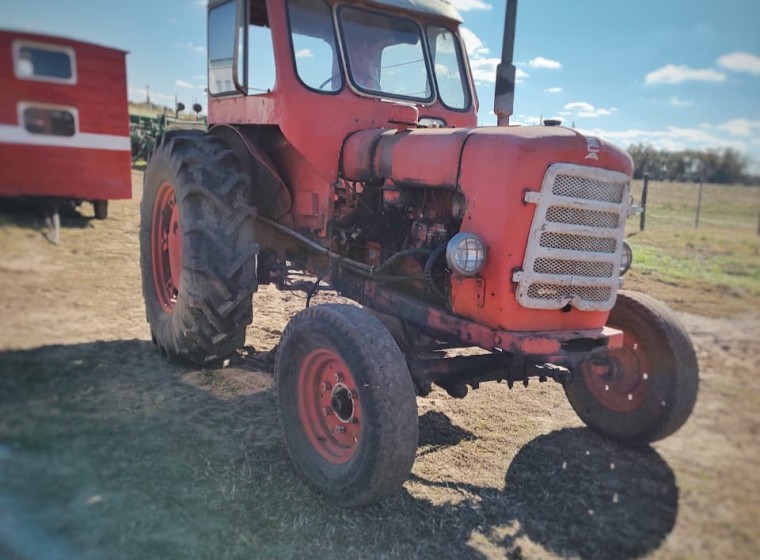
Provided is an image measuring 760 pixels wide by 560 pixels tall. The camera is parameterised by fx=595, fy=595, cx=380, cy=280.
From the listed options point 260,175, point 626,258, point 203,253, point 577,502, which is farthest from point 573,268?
point 260,175

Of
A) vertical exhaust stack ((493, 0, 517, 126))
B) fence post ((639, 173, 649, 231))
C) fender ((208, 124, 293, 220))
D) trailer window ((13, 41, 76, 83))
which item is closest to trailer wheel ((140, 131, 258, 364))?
fender ((208, 124, 293, 220))

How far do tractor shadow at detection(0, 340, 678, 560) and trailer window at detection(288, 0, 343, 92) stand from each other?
78.6 inches

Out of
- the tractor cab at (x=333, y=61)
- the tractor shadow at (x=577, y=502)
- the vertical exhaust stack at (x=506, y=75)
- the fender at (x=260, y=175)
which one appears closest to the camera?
the tractor shadow at (x=577, y=502)

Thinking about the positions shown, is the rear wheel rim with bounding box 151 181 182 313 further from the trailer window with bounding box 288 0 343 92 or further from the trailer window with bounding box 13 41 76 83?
the trailer window with bounding box 13 41 76 83

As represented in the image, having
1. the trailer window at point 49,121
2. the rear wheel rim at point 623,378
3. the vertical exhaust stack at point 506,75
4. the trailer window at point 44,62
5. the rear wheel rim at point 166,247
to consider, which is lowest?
the rear wheel rim at point 623,378

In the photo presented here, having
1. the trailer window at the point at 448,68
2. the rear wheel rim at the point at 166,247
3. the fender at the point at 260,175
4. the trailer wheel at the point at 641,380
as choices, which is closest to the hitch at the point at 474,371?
the trailer wheel at the point at 641,380

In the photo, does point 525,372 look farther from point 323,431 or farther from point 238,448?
point 238,448

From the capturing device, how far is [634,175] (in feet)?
9.76

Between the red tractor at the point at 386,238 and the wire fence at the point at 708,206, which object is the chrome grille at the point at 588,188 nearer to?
the red tractor at the point at 386,238

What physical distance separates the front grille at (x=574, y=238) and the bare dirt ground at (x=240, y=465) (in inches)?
18.6

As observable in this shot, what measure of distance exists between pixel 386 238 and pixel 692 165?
6.13ft

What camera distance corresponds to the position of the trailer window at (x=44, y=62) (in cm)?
162

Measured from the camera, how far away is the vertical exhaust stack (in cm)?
310

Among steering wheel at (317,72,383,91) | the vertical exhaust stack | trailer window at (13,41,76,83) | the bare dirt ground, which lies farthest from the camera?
steering wheel at (317,72,383,91)
